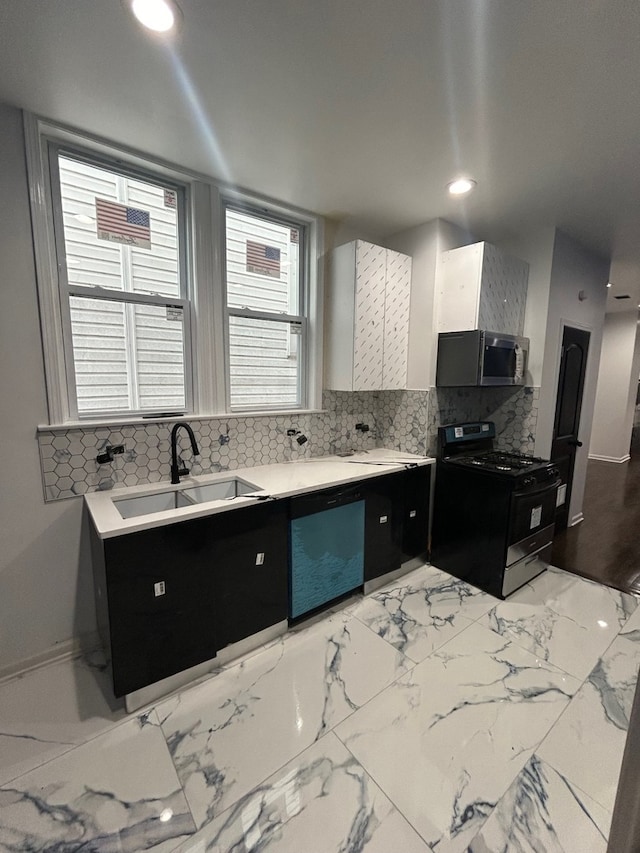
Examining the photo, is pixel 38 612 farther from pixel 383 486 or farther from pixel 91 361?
pixel 383 486

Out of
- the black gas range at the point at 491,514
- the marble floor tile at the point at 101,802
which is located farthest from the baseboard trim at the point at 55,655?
the black gas range at the point at 491,514

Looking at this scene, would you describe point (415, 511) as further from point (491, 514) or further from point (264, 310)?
point (264, 310)

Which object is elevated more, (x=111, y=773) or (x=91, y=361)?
(x=91, y=361)

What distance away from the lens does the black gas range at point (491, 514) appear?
2.49m

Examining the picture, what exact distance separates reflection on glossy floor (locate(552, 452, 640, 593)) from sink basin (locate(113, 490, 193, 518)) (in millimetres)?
2925

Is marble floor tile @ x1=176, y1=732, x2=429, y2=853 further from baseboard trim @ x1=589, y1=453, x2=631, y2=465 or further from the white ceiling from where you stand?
baseboard trim @ x1=589, y1=453, x2=631, y2=465

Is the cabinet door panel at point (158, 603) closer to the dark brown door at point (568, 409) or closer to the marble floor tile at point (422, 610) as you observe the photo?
the marble floor tile at point (422, 610)

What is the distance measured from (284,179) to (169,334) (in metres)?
1.17

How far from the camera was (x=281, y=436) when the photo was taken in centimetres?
273

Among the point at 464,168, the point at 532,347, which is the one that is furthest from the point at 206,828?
the point at 532,347

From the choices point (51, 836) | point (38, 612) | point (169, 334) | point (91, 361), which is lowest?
point (51, 836)

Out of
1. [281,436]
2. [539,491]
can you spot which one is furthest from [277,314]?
[539,491]

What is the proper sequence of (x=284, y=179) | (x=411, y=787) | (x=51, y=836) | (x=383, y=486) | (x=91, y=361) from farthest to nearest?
(x=383, y=486), (x=284, y=179), (x=91, y=361), (x=411, y=787), (x=51, y=836)

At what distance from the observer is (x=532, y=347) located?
3.05 m
